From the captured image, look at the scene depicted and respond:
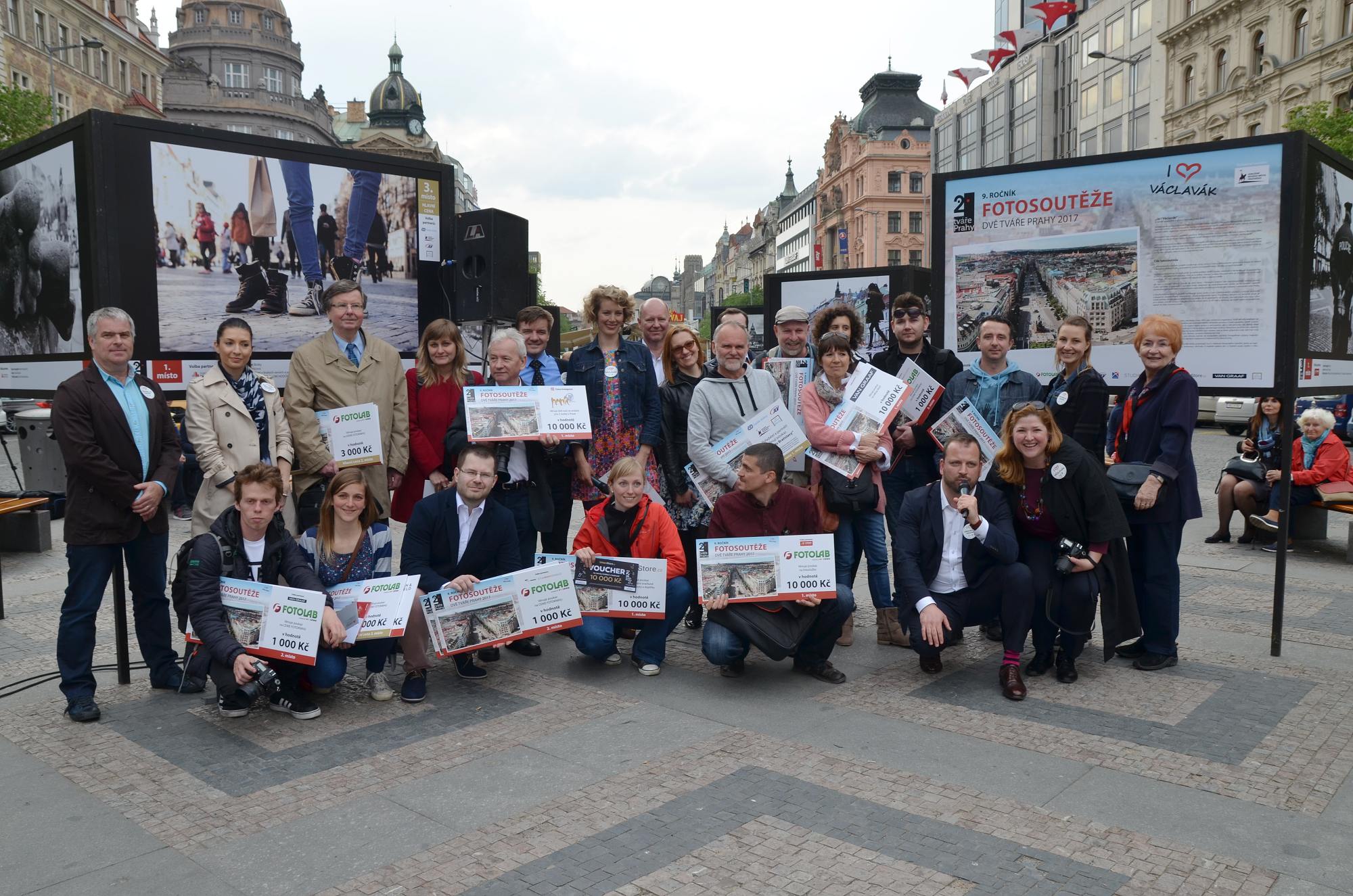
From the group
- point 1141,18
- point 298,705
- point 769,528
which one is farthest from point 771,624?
point 1141,18

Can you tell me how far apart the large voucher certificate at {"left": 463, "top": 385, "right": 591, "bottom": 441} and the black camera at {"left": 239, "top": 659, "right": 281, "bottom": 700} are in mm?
1721

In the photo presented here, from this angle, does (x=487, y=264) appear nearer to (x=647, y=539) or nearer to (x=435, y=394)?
(x=435, y=394)

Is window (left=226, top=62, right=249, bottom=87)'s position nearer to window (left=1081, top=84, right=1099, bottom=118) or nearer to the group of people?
window (left=1081, top=84, right=1099, bottom=118)

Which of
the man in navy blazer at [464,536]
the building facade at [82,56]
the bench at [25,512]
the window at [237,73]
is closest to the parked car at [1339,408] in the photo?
the man in navy blazer at [464,536]

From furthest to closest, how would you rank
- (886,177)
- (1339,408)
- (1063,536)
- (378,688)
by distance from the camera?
(886,177)
(1339,408)
(1063,536)
(378,688)

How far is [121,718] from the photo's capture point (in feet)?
16.4

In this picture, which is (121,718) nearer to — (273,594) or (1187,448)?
(273,594)

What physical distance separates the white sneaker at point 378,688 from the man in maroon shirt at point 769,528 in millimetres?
1730

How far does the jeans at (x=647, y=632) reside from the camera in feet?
18.9

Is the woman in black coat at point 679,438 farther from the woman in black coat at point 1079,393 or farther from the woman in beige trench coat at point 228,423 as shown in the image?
the woman in beige trench coat at point 228,423

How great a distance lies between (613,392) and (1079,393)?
2872 mm

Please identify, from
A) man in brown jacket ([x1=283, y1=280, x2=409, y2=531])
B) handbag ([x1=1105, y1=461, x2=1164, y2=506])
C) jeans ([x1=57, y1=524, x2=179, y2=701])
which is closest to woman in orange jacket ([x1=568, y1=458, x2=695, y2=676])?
man in brown jacket ([x1=283, y1=280, x2=409, y2=531])

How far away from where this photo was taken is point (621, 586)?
5664 millimetres

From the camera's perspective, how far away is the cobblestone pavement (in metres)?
3.35
